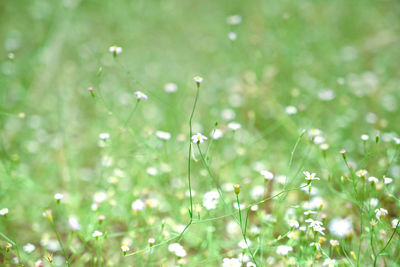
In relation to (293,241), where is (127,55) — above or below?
below

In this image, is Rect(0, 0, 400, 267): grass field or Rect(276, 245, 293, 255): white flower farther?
Rect(0, 0, 400, 267): grass field

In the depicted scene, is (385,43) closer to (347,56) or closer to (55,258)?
(347,56)

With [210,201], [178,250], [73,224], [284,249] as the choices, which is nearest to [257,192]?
[210,201]

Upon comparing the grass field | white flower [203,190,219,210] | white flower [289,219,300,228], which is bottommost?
the grass field

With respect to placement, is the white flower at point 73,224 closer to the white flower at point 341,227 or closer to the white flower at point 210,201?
the white flower at point 210,201

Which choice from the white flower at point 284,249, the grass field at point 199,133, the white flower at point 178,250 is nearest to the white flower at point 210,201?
the grass field at point 199,133

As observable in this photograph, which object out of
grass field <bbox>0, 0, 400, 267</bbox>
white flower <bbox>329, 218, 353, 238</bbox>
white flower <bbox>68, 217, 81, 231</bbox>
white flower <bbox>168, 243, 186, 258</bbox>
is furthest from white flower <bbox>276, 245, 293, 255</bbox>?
white flower <bbox>68, 217, 81, 231</bbox>

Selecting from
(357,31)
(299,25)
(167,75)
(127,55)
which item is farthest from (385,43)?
(127,55)

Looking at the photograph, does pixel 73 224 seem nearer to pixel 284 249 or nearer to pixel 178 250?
pixel 178 250

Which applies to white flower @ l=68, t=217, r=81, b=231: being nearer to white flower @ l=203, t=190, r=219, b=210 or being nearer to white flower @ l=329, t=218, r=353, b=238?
white flower @ l=203, t=190, r=219, b=210
